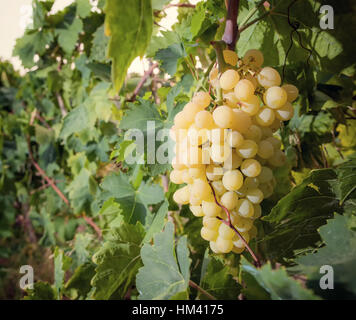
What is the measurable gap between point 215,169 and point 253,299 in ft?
0.64

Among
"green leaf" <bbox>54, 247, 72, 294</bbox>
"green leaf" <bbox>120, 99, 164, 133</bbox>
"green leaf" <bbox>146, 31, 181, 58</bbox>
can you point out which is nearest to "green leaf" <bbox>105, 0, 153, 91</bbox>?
"green leaf" <bbox>120, 99, 164, 133</bbox>

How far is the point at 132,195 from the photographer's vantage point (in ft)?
2.73

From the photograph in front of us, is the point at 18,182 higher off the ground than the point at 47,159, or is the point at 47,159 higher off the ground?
the point at 47,159

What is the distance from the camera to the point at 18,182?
7.00 ft

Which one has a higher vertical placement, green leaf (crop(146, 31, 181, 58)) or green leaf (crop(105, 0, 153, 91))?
green leaf (crop(146, 31, 181, 58))

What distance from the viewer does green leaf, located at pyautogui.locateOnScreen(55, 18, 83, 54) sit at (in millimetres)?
1288

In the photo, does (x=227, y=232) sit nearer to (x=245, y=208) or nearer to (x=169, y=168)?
(x=245, y=208)

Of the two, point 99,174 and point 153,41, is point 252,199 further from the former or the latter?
point 99,174

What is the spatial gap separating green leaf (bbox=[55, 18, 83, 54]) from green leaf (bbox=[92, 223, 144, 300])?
1005 mm

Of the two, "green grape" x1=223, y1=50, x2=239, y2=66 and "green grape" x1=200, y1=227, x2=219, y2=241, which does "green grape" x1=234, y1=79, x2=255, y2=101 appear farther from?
"green grape" x1=200, y1=227, x2=219, y2=241
